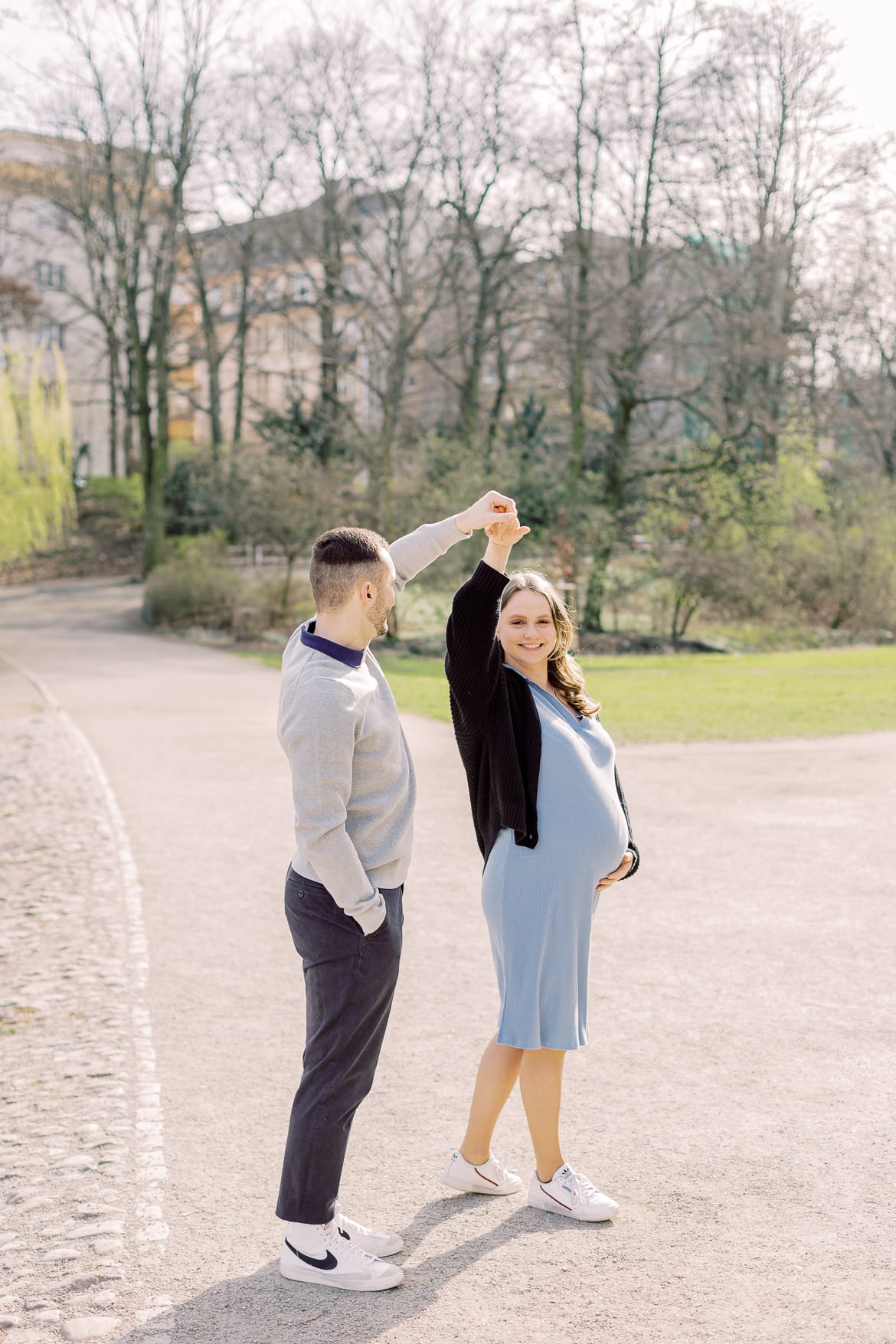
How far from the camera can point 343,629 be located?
10.6ft

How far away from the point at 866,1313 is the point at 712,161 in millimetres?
27909

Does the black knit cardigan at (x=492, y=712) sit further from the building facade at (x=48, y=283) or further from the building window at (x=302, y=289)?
the building facade at (x=48, y=283)

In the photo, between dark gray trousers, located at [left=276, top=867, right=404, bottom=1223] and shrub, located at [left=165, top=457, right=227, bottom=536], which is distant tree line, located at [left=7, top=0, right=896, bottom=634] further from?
dark gray trousers, located at [left=276, top=867, right=404, bottom=1223]

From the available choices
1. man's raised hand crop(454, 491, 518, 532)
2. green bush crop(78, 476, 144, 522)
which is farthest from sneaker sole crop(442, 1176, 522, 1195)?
green bush crop(78, 476, 144, 522)

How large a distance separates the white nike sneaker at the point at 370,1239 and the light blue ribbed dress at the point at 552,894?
58cm

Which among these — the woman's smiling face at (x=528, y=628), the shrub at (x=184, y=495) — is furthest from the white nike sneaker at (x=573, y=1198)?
the shrub at (x=184, y=495)

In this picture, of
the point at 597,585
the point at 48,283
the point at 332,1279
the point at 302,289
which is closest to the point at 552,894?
the point at 332,1279

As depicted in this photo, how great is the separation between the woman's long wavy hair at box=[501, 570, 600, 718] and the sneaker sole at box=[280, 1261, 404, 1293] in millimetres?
1537

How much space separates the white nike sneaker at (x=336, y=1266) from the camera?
3305mm

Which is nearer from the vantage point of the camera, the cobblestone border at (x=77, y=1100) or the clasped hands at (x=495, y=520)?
the cobblestone border at (x=77, y=1100)

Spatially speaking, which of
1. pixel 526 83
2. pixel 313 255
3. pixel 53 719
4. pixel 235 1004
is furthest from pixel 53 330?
pixel 235 1004

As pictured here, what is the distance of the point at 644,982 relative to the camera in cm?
584

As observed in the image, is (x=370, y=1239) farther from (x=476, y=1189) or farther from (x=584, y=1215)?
(x=584, y=1215)

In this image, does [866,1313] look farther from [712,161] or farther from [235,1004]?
[712,161]
